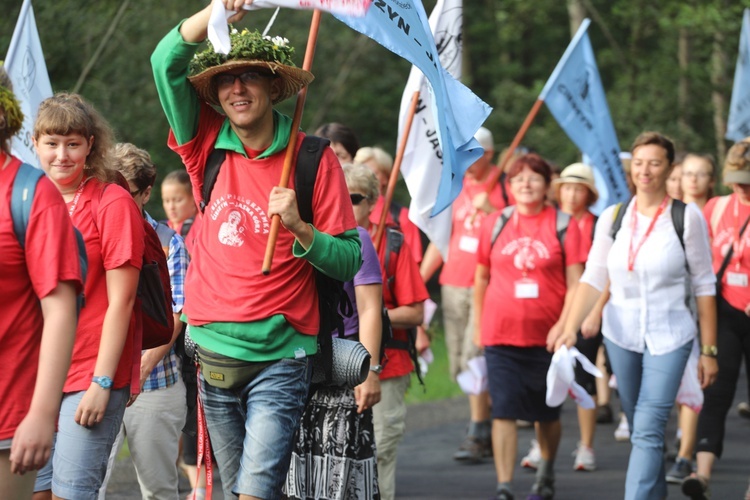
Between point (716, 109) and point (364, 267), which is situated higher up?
point (716, 109)

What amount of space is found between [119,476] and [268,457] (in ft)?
13.2

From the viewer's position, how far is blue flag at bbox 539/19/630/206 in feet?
32.9

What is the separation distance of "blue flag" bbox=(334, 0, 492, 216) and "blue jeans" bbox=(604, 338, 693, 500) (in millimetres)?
2153

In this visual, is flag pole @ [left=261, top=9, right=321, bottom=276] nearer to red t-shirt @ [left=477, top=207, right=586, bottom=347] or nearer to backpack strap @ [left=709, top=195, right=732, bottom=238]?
red t-shirt @ [left=477, top=207, right=586, bottom=347]

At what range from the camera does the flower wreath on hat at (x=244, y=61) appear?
4742 mm

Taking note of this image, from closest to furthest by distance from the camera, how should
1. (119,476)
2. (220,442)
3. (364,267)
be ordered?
1. (220,442)
2. (364,267)
3. (119,476)

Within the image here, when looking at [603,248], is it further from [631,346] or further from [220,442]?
[220,442]

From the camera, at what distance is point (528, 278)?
8.46m

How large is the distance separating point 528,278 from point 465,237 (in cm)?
212

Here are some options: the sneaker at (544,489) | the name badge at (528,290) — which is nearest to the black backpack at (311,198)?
the name badge at (528,290)

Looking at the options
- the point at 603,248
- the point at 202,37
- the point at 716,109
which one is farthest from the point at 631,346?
the point at 716,109

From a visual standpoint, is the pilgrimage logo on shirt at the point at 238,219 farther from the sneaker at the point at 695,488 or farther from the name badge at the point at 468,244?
the name badge at the point at 468,244

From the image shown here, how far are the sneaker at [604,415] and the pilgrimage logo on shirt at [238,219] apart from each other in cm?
752

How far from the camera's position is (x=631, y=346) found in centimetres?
716
